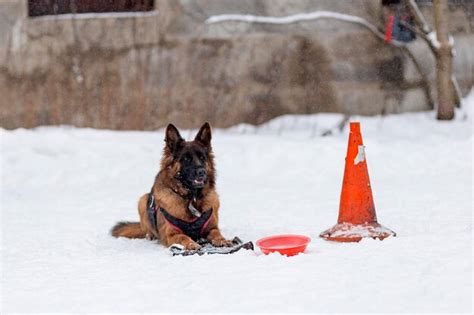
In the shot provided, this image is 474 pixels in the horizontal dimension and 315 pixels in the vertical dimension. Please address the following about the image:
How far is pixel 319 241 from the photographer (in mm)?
6652

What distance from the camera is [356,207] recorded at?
680 centimetres

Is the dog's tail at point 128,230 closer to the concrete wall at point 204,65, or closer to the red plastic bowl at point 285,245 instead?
the red plastic bowl at point 285,245

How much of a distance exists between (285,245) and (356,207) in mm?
990

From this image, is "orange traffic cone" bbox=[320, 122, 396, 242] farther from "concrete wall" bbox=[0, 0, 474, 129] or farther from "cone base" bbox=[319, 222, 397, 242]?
"concrete wall" bbox=[0, 0, 474, 129]

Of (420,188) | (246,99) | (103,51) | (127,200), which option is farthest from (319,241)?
(103,51)

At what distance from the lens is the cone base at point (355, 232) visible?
6.53 m

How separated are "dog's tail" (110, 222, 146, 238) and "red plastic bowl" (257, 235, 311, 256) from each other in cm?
167

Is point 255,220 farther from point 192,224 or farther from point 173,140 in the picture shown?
point 173,140

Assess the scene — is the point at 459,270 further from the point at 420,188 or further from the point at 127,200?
the point at 127,200

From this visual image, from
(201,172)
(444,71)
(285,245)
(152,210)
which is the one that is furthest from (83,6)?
(285,245)

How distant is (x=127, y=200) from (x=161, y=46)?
14.8 feet

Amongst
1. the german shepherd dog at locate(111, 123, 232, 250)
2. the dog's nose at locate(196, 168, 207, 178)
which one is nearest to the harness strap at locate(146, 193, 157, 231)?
the german shepherd dog at locate(111, 123, 232, 250)

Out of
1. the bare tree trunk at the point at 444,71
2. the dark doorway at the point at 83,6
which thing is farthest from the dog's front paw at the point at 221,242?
the dark doorway at the point at 83,6

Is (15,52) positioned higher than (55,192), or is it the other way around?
(15,52)
